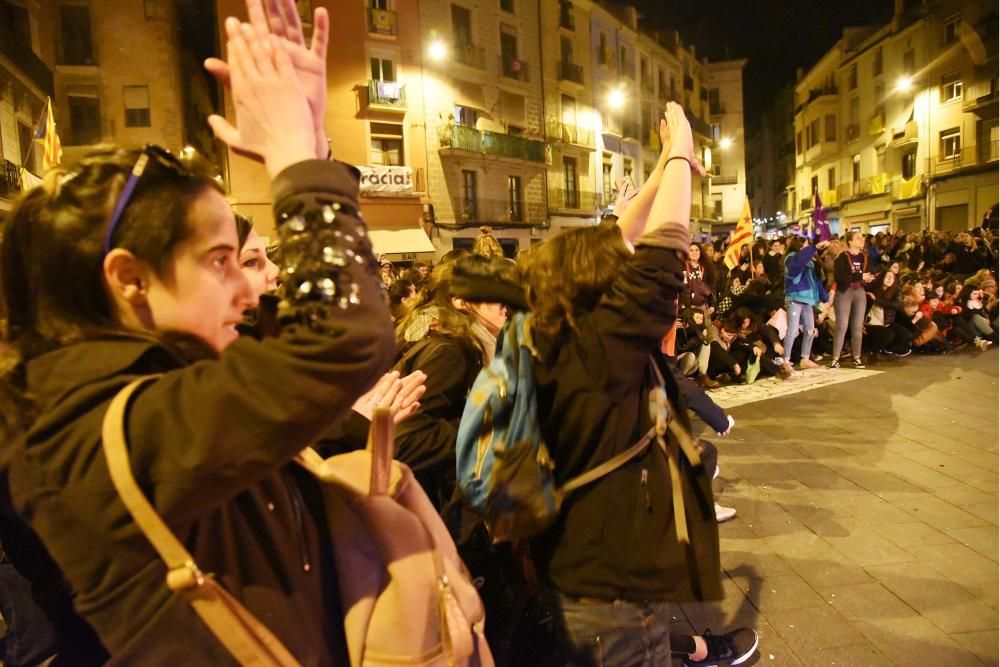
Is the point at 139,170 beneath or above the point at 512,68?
beneath

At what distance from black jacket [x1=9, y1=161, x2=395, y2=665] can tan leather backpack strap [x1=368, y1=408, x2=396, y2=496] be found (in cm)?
18

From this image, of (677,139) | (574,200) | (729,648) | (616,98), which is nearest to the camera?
(677,139)

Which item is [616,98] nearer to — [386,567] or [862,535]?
[862,535]

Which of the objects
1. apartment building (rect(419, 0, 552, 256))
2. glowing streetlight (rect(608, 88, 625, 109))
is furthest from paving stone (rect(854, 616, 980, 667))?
glowing streetlight (rect(608, 88, 625, 109))

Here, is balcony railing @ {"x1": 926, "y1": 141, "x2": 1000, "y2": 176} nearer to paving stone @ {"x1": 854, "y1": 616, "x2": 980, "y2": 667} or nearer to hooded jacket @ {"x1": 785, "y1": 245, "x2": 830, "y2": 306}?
hooded jacket @ {"x1": 785, "y1": 245, "x2": 830, "y2": 306}

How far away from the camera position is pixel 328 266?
36.5 inches

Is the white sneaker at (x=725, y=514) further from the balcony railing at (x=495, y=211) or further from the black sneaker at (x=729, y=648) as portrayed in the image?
the balcony railing at (x=495, y=211)

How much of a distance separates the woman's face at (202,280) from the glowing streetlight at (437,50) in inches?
1081

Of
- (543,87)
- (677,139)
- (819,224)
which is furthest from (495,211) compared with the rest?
(677,139)

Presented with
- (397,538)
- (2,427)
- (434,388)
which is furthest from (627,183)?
(2,427)

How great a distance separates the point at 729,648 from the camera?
2.99 meters

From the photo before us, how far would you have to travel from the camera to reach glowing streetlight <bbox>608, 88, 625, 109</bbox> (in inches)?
1380

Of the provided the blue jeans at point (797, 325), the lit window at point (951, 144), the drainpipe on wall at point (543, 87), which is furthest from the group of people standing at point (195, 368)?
the lit window at point (951, 144)

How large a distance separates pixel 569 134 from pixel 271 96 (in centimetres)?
3305
